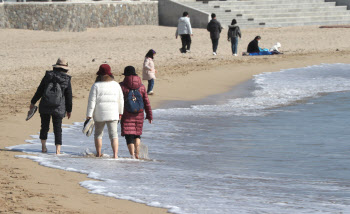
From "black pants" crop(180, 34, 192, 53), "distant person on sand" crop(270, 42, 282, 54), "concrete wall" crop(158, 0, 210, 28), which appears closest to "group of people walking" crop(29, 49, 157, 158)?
"black pants" crop(180, 34, 192, 53)

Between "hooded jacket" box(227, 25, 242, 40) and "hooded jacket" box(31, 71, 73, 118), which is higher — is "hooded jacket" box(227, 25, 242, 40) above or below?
above

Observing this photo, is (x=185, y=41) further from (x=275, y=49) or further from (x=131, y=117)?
(x=131, y=117)

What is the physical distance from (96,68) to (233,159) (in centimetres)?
1247

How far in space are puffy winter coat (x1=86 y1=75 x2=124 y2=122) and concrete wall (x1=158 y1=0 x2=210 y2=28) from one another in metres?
27.8

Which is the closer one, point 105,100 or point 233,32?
point 105,100

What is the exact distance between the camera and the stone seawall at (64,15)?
109ft

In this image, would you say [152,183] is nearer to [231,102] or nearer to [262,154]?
[262,154]

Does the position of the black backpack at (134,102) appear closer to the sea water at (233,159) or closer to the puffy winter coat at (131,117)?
the puffy winter coat at (131,117)

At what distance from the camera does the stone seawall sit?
33.3 m

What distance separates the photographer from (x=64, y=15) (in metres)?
34.0

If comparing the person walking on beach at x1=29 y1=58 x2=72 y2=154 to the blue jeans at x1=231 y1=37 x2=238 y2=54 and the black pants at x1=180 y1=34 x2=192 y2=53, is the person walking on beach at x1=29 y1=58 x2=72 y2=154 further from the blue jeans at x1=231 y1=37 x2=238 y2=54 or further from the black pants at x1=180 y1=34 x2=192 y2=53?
the black pants at x1=180 y1=34 x2=192 y2=53

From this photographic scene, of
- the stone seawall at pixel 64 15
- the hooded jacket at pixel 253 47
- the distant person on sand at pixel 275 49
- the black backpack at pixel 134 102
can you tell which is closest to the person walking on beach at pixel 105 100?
the black backpack at pixel 134 102

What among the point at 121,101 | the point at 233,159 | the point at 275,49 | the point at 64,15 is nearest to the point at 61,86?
the point at 121,101

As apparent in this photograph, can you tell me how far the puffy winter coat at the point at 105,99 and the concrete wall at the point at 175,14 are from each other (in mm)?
27785
